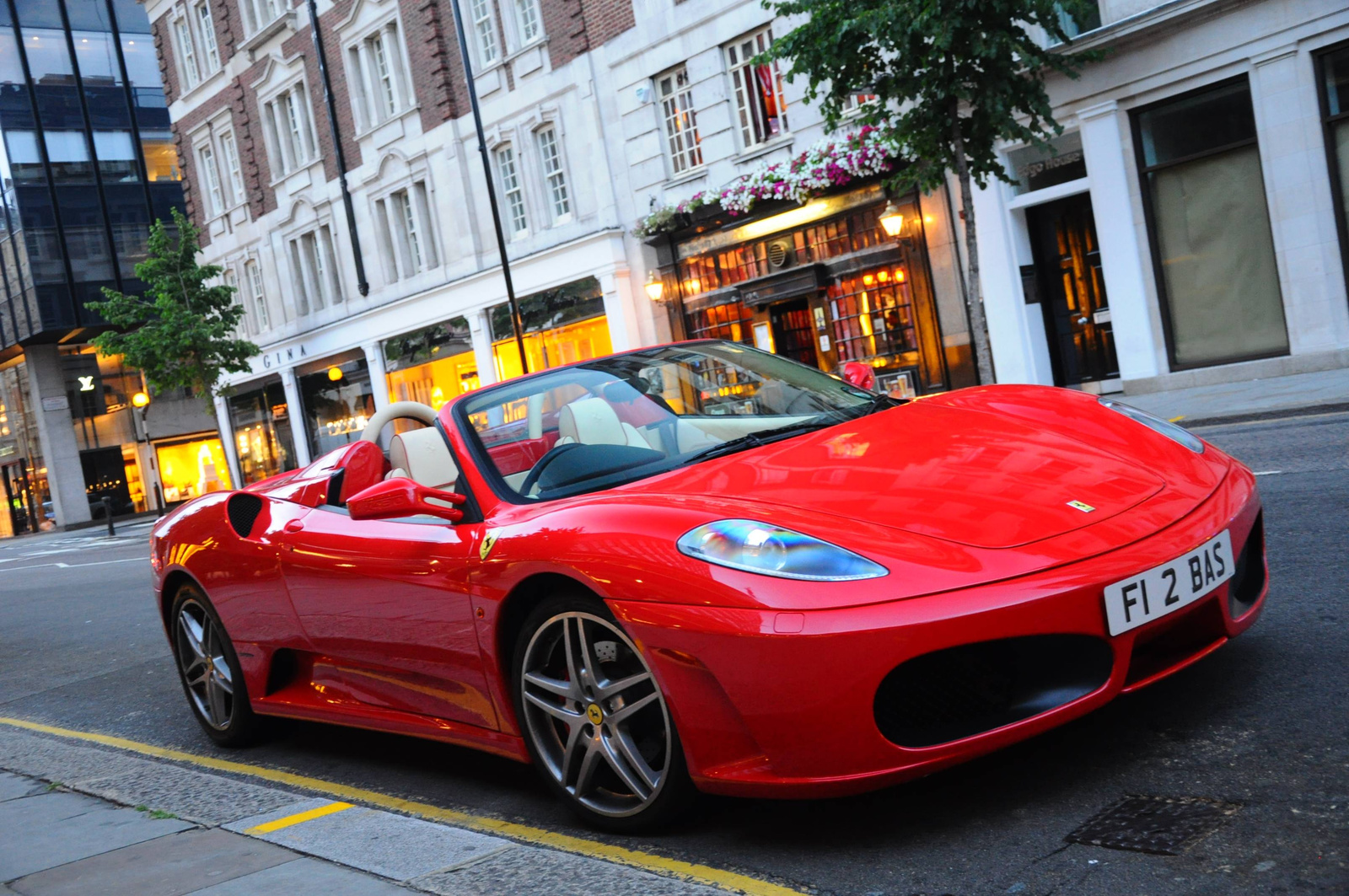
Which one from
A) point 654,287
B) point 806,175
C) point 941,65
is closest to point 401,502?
point 941,65

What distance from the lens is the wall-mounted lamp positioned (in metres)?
23.6

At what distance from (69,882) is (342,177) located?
30.2 meters

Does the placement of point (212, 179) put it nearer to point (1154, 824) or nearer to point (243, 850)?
point (243, 850)

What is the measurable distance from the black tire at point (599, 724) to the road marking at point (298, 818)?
2.29ft

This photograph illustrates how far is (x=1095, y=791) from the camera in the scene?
121 inches

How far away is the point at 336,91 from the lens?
31594 millimetres

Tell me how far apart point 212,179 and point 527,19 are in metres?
17.4

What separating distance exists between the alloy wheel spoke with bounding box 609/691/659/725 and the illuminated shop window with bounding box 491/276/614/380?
21.1 m

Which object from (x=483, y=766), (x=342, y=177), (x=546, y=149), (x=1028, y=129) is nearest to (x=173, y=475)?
(x=342, y=177)

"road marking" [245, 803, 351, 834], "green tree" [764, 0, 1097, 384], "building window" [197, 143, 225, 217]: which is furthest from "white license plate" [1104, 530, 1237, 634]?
"building window" [197, 143, 225, 217]

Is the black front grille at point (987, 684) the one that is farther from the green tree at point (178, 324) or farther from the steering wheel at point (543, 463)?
the green tree at point (178, 324)

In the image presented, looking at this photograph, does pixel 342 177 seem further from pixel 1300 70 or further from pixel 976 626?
pixel 976 626

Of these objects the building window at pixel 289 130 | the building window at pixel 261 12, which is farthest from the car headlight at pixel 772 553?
the building window at pixel 261 12

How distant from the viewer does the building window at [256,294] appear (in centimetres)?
3756
